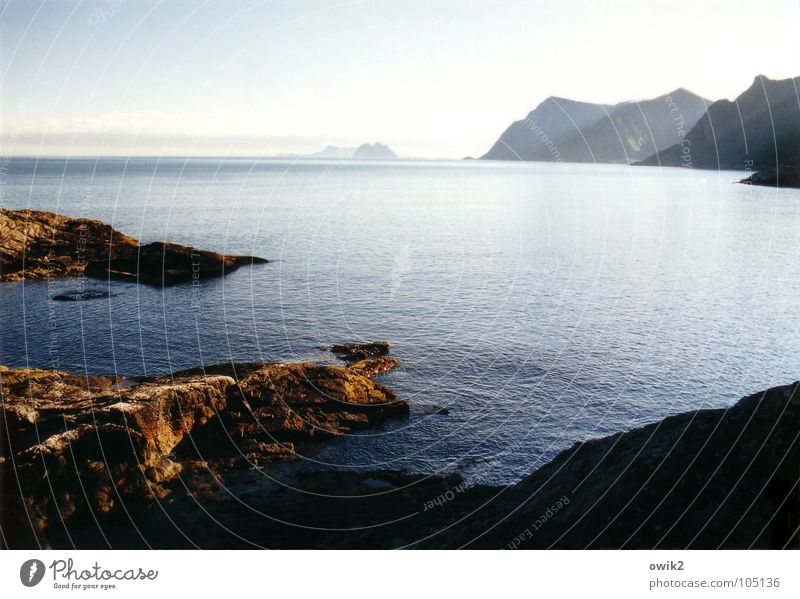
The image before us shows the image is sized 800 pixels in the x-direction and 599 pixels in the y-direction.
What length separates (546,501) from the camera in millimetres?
23172

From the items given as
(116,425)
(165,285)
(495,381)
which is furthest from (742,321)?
(165,285)

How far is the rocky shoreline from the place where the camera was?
61.5 ft

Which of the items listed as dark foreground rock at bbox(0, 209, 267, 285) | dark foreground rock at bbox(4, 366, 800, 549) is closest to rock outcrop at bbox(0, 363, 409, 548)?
dark foreground rock at bbox(4, 366, 800, 549)

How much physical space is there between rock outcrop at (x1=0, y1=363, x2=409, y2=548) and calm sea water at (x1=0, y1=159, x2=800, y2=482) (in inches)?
119

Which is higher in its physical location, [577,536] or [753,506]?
[753,506]

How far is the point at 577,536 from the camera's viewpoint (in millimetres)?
19547

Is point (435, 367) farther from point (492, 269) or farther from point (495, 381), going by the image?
point (492, 269)

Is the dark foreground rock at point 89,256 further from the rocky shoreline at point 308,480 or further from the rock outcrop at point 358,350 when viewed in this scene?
the rocky shoreline at point 308,480

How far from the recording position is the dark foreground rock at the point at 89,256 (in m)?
76.6
